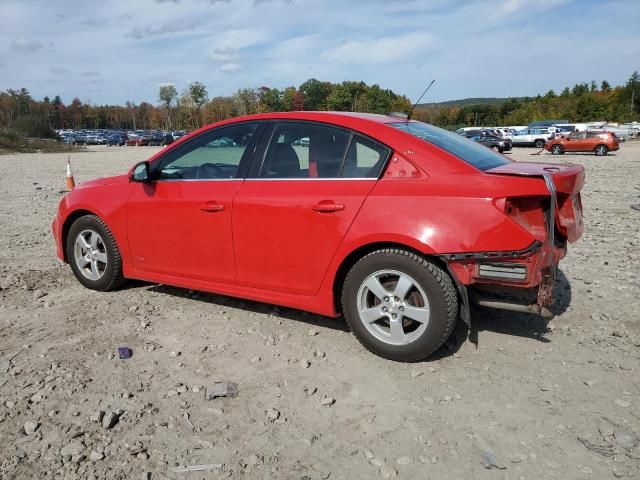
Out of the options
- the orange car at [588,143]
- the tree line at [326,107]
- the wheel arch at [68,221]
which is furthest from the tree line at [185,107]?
the wheel arch at [68,221]

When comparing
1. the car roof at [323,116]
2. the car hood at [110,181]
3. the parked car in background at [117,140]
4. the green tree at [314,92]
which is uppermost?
the green tree at [314,92]

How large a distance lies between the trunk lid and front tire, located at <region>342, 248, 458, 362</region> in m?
0.81

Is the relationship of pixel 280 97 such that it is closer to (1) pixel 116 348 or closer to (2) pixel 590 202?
(2) pixel 590 202

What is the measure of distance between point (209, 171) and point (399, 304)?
1.97m

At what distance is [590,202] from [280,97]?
63859 millimetres

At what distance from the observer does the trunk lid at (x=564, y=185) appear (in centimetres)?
352

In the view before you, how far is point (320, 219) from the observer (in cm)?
379

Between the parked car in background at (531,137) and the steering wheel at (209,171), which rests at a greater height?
the steering wheel at (209,171)

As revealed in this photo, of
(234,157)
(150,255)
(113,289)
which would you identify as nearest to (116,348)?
(150,255)

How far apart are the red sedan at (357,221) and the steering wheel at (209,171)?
12mm

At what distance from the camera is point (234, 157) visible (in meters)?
4.38

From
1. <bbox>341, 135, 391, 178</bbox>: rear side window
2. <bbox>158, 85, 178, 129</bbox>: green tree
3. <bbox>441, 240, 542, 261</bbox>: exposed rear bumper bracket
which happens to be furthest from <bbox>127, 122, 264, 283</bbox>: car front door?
<bbox>158, 85, 178, 129</bbox>: green tree

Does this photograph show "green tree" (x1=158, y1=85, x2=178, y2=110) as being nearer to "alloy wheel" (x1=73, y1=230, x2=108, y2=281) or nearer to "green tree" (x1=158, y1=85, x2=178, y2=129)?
"green tree" (x1=158, y1=85, x2=178, y2=129)

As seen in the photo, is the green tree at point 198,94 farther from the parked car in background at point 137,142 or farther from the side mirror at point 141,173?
the side mirror at point 141,173
